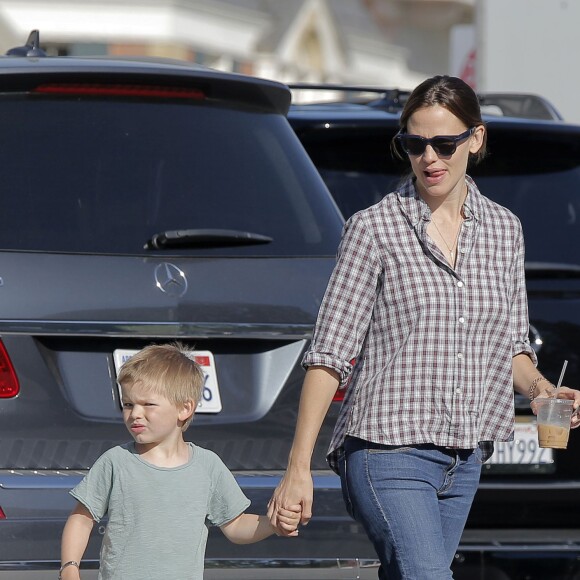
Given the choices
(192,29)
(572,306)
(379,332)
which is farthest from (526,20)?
(192,29)

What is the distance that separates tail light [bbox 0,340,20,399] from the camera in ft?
13.7

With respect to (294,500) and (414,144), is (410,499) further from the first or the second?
(414,144)

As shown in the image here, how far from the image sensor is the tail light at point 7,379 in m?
4.17

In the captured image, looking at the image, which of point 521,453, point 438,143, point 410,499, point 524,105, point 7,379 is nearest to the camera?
point 410,499

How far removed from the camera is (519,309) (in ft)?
13.0

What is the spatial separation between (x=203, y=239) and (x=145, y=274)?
223 mm

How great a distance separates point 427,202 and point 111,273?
967 millimetres

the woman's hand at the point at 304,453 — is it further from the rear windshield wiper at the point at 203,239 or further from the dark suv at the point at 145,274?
the rear windshield wiper at the point at 203,239

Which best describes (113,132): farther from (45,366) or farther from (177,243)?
(45,366)

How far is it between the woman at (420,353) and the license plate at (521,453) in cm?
150

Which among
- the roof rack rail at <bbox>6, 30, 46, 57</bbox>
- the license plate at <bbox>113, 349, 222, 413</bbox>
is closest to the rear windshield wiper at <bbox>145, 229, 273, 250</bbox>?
the license plate at <bbox>113, 349, 222, 413</bbox>

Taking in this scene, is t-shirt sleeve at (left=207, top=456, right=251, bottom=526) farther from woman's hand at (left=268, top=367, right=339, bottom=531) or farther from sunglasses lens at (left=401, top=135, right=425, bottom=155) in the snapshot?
sunglasses lens at (left=401, top=135, right=425, bottom=155)

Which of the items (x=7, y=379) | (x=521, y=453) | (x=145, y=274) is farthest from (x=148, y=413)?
(x=521, y=453)

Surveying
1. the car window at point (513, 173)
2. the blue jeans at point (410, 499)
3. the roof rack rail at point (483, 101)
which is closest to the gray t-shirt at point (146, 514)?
the blue jeans at point (410, 499)
